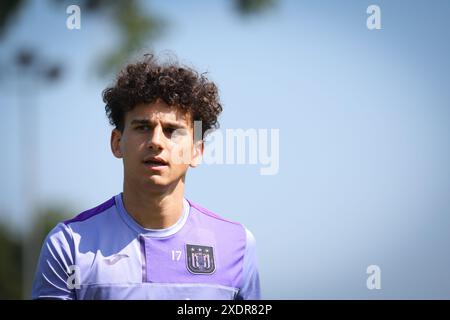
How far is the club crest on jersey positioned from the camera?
4.67 meters

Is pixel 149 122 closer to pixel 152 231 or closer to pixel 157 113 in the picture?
pixel 157 113

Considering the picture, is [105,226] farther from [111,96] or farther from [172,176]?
[111,96]

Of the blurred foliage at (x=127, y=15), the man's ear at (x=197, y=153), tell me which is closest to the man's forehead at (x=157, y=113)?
the man's ear at (x=197, y=153)

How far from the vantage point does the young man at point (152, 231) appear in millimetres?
4504

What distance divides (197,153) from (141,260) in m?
0.80

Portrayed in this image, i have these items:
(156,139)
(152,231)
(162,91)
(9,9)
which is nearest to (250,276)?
(152,231)

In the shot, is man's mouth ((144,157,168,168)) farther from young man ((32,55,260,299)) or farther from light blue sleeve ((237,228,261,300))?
light blue sleeve ((237,228,261,300))

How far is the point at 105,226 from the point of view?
467cm

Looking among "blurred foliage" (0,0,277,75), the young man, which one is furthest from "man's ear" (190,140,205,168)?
"blurred foliage" (0,0,277,75)

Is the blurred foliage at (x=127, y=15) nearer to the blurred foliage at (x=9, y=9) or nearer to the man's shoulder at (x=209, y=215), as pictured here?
the blurred foliage at (x=9, y=9)

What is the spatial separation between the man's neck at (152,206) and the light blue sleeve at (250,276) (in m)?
0.55

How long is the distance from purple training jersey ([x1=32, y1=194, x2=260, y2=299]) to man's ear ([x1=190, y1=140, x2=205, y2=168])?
0.93 ft
